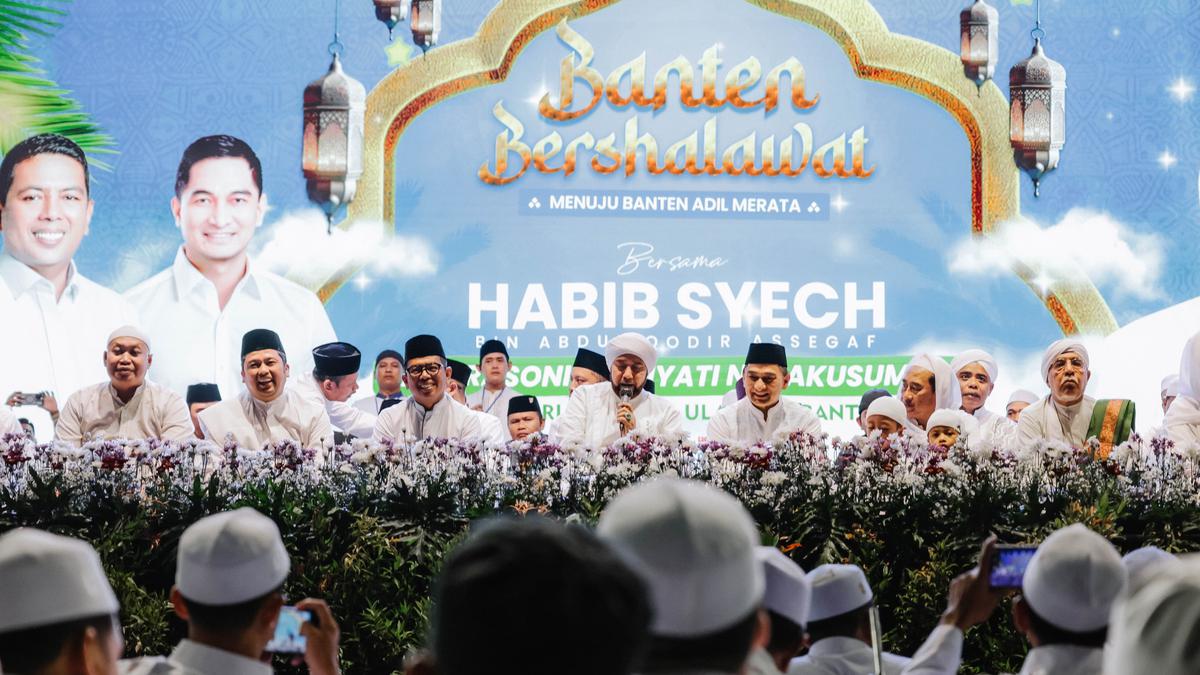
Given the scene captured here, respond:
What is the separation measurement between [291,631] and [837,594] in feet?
3.87

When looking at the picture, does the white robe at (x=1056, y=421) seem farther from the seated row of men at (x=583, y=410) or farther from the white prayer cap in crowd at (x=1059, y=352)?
the white prayer cap in crowd at (x=1059, y=352)

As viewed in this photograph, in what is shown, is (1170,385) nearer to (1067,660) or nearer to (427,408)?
(427,408)

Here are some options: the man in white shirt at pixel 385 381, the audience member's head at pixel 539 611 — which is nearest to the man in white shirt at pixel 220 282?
the man in white shirt at pixel 385 381

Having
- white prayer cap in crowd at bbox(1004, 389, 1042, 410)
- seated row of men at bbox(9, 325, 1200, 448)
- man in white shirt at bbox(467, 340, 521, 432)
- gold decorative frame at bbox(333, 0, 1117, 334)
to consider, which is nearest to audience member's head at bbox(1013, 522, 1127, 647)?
seated row of men at bbox(9, 325, 1200, 448)

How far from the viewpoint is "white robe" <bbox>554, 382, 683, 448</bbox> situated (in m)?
7.22

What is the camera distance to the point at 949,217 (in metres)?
8.98

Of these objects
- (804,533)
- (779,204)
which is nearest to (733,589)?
(804,533)

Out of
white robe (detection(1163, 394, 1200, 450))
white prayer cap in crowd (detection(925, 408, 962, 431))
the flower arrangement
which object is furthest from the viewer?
white prayer cap in crowd (detection(925, 408, 962, 431))

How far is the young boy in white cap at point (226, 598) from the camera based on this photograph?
2.12m

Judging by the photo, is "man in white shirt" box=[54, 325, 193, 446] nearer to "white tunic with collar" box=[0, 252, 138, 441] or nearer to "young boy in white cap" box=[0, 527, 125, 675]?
"white tunic with collar" box=[0, 252, 138, 441]

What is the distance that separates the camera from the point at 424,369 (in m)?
7.39

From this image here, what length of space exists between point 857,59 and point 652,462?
15.9ft

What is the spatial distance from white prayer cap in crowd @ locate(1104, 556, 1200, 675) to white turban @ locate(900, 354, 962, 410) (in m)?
6.89

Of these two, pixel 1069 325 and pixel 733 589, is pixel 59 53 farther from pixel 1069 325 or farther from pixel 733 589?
pixel 733 589
